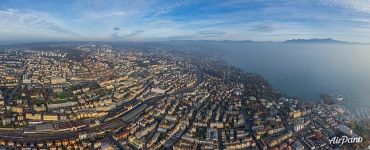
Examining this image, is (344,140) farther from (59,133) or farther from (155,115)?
(59,133)

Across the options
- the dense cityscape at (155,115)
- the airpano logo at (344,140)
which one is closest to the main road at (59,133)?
the dense cityscape at (155,115)

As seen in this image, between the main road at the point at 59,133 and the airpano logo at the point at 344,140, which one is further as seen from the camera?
the main road at the point at 59,133

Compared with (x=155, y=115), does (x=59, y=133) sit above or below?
below

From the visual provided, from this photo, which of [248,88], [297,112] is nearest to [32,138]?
[297,112]

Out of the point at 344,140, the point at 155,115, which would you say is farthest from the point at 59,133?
the point at 344,140

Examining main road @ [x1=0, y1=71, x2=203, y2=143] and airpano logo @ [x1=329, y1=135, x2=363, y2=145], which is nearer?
airpano logo @ [x1=329, y1=135, x2=363, y2=145]

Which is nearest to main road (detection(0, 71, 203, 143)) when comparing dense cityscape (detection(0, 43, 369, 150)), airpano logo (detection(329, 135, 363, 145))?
dense cityscape (detection(0, 43, 369, 150))

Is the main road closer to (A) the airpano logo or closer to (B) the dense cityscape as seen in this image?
(B) the dense cityscape

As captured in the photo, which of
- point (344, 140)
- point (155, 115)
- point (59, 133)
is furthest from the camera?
point (155, 115)

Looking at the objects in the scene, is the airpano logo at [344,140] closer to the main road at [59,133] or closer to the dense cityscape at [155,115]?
the dense cityscape at [155,115]
